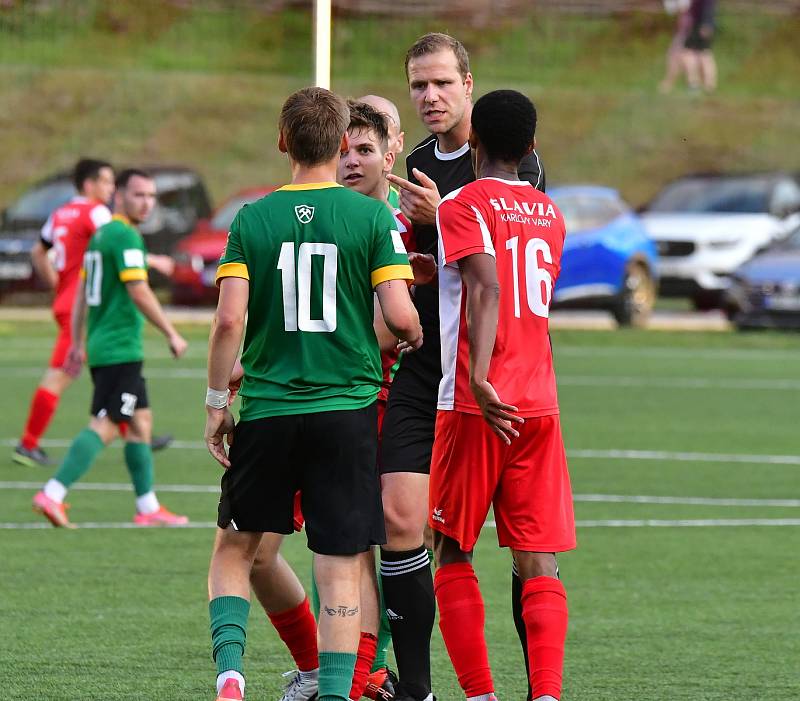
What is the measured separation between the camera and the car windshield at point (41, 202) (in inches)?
1152

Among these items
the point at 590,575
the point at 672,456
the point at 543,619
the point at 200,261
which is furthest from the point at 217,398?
the point at 200,261

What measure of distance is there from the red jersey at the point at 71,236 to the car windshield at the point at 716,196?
1630cm

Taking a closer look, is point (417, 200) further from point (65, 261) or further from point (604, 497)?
point (65, 261)

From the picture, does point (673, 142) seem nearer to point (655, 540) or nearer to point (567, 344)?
point (567, 344)

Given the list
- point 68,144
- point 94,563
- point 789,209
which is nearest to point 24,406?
point 94,563

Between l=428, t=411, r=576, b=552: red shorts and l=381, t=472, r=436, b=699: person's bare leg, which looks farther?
l=381, t=472, r=436, b=699: person's bare leg

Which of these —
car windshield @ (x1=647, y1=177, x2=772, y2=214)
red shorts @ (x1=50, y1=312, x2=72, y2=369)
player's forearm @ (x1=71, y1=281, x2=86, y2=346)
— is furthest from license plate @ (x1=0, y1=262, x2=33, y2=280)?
player's forearm @ (x1=71, y1=281, x2=86, y2=346)

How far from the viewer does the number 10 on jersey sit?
18.2 feet

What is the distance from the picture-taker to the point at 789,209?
28484 millimetres

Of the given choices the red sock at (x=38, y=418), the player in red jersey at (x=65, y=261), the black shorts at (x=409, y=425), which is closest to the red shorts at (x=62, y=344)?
the player in red jersey at (x=65, y=261)

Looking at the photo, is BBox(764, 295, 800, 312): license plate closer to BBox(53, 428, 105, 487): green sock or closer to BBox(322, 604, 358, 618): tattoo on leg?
BBox(53, 428, 105, 487): green sock

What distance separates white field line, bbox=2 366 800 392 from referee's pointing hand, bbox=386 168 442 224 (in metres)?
12.7

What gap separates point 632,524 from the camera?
415 inches

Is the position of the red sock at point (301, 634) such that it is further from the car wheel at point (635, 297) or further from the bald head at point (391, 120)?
the car wheel at point (635, 297)
